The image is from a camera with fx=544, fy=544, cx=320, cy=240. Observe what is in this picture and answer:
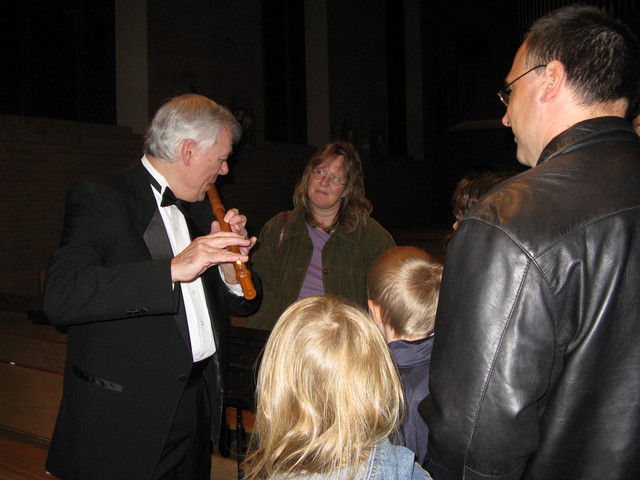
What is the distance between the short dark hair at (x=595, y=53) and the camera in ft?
3.86

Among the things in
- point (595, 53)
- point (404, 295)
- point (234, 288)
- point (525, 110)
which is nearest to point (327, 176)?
point (234, 288)

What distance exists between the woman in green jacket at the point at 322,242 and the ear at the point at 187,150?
1.17 metres

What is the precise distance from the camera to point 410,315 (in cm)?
172

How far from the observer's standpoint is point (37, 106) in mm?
6785

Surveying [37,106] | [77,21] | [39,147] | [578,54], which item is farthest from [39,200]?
[578,54]

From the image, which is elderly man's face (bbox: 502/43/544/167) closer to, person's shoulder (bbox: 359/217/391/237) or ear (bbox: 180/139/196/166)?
ear (bbox: 180/139/196/166)

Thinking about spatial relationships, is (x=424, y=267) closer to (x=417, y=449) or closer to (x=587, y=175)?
(x=417, y=449)

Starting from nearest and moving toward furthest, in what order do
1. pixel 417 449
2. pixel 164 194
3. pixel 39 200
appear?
pixel 417 449 < pixel 164 194 < pixel 39 200

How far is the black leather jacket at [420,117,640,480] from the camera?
1.05m

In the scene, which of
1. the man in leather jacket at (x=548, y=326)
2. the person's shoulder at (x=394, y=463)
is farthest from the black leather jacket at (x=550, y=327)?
the person's shoulder at (x=394, y=463)

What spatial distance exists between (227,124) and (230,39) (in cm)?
764

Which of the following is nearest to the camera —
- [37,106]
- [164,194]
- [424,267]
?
[424,267]

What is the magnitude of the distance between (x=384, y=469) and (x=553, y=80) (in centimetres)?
93

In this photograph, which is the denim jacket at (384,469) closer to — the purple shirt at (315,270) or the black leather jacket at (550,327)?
the black leather jacket at (550,327)
